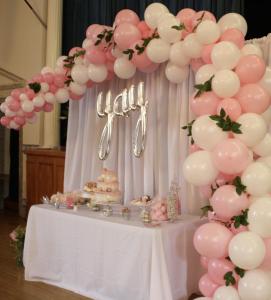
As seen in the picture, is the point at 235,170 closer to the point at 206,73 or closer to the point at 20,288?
the point at 206,73

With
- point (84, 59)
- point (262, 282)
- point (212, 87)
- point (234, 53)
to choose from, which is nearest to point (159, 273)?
point (262, 282)

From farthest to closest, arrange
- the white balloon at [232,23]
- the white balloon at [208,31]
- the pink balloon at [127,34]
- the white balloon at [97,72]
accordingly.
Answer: the white balloon at [97,72] < the pink balloon at [127,34] < the white balloon at [232,23] < the white balloon at [208,31]

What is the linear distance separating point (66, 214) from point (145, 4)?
2958 mm

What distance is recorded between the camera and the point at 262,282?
2.20 meters

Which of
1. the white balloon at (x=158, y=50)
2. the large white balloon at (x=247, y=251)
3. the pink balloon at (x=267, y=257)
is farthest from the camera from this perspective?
the white balloon at (x=158, y=50)

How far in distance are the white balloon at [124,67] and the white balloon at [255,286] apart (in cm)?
199

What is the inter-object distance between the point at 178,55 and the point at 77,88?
1365 mm

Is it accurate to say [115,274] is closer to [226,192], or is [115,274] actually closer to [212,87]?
[226,192]

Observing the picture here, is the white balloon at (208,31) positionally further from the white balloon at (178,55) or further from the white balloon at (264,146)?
the white balloon at (264,146)

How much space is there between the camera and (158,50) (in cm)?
314

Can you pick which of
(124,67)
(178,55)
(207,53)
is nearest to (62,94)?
(124,67)

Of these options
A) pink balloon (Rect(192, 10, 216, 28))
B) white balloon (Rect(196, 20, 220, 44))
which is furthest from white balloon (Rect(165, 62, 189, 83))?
white balloon (Rect(196, 20, 220, 44))

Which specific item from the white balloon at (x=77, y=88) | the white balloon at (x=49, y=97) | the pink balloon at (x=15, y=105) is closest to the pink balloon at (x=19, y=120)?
the pink balloon at (x=15, y=105)

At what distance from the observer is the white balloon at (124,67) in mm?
3480
